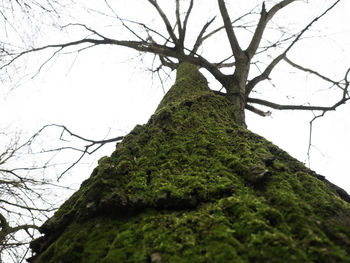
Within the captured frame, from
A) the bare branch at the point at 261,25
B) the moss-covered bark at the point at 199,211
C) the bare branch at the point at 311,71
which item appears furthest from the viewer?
the bare branch at the point at 311,71

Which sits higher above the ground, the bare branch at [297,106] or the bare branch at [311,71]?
the bare branch at [311,71]

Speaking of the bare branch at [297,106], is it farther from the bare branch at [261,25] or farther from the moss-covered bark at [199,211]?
the moss-covered bark at [199,211]

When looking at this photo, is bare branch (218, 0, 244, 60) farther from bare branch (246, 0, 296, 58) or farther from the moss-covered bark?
the moss-covered bark

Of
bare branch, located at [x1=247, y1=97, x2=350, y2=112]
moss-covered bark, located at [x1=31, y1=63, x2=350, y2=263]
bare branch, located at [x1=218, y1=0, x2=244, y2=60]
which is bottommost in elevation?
moss-covered bark, located at [x1=31, y1=63, x2=350, y2=263]

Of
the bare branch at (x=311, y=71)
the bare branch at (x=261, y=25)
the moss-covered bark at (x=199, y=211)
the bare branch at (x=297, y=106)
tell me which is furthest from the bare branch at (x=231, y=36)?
the moss-covered bark at (x=199, y=211)

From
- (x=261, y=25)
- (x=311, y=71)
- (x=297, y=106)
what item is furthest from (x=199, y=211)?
(x=311, y=71)

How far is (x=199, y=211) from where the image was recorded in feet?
3.36

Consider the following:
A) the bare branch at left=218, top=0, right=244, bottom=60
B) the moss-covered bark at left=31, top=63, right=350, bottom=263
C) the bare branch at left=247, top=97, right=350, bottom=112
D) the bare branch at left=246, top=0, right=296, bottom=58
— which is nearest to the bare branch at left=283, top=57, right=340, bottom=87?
the bare branch at left=247, top=97, right=350, bottom=112

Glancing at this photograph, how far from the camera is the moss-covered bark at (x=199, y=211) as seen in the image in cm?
80

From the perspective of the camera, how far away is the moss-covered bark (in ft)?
2.62

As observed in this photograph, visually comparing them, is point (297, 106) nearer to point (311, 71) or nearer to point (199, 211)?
point (311, 71)

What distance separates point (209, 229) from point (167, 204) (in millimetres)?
274

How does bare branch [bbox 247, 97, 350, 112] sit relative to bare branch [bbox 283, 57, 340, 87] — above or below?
below

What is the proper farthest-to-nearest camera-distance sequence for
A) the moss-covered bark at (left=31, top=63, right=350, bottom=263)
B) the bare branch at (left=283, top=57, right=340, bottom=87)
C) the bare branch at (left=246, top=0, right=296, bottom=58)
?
the bare branch at (left=283, top=57, right=340, bottom=87) → the bare branch at (left=246, top=0, right=296, bottom=58) → the moss-covered bark at (left=31, top=63, right=350, bottom=263)
